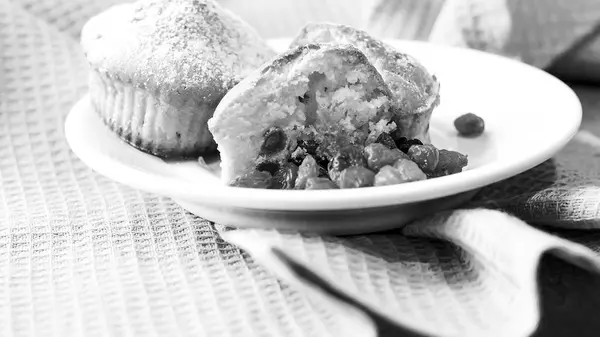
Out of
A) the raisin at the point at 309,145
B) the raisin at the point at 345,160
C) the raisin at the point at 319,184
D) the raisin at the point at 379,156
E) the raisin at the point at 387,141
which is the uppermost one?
the raisin at the point at 379,156

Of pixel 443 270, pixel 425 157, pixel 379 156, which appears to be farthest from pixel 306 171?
pixel 443 270

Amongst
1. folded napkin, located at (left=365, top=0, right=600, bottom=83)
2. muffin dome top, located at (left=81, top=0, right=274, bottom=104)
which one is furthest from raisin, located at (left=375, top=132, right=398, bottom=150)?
folded napkin, located at (left=365, top=0, right=600, bottom=83)

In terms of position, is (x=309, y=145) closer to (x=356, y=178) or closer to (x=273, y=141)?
(x=273, y=141)

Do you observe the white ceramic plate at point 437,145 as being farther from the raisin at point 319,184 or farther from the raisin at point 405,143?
the raisin at point 405,143

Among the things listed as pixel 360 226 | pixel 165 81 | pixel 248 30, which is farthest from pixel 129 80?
pixel 360 226

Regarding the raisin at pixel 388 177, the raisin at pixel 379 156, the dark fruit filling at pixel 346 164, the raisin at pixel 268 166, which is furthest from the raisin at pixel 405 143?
the raisin at pixel 268 166

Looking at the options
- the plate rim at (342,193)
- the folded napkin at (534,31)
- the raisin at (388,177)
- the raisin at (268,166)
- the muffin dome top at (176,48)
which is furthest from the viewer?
the folded napkin at (534,31)

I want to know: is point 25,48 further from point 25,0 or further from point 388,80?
point 388,80

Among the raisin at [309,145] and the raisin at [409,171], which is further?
the raisin at [309,145]

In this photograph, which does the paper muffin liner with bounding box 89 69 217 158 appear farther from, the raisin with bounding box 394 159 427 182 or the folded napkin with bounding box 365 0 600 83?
the folded napkin with bounding box 365 0 600 83
